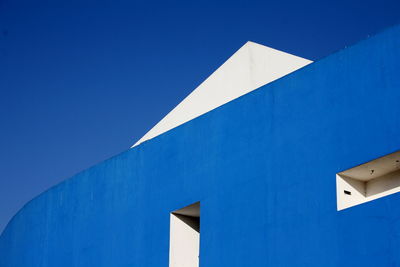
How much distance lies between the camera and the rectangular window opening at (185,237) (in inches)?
515

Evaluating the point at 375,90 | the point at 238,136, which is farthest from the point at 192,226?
the point at 375,90

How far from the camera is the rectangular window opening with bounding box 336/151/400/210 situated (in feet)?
34.3

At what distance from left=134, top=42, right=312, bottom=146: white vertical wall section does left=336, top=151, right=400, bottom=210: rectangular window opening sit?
14.3 ft

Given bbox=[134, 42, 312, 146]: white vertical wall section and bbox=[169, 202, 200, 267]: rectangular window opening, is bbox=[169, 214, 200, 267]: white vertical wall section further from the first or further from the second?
bbox=[134, 42, 312, 146]: white vertical wall section

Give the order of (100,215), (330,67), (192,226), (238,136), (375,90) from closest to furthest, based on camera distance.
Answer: (375,90) → (330,67) → (238,136) → (192,226) → (100,215)

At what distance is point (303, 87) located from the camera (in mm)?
11531

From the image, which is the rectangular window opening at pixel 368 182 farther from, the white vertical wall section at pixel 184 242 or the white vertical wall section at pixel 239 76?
the white vertical wall section at pixel 239 76

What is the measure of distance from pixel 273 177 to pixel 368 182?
4.59 ft

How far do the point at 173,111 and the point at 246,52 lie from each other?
6.38 feet

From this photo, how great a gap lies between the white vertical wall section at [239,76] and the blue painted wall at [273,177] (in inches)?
64.1

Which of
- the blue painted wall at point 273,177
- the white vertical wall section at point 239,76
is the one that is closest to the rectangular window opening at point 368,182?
the blue painted wall at point 273,177

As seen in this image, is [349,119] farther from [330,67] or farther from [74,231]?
[74,231]

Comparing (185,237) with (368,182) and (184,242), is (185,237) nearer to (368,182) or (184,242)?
(184,242)

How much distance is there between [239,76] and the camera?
49.4 feet
